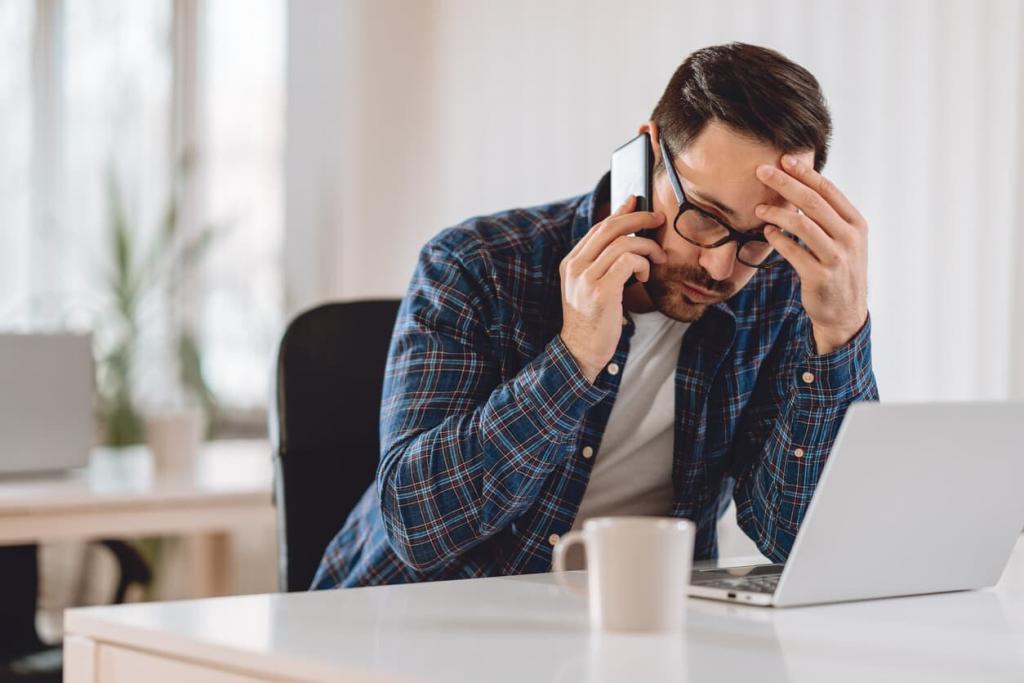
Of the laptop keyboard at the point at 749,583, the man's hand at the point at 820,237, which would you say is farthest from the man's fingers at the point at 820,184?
the laptop keyboard at the point at 749,583

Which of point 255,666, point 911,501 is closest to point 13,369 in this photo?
point 255,666

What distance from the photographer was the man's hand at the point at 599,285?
1260 mm

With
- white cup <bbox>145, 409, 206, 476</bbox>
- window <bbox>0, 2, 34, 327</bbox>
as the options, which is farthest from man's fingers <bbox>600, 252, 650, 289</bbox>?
window <bbox>0, 2, 34, 327</bbox>

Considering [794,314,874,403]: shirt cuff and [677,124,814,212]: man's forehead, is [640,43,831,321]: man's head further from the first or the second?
[794,314,874,403]: shirt cuff

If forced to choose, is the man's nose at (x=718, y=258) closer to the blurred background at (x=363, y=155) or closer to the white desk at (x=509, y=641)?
the white desk at (x=509, y=641)

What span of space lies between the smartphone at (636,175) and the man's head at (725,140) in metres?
0.02

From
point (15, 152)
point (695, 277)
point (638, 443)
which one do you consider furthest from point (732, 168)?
point (15, 152)

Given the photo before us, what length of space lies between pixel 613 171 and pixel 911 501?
24.2 inches

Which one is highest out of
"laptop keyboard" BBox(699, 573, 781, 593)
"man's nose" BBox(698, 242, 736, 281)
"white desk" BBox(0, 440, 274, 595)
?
"man's nose" BBox(698, 242, 736, 281)

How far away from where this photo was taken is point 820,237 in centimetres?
128

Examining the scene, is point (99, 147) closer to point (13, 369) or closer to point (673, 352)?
point (13, 369)

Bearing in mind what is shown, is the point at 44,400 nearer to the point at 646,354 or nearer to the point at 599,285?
the point at 646,354

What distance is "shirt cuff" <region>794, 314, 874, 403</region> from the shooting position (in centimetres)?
137

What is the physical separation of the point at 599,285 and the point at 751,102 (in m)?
0.26
